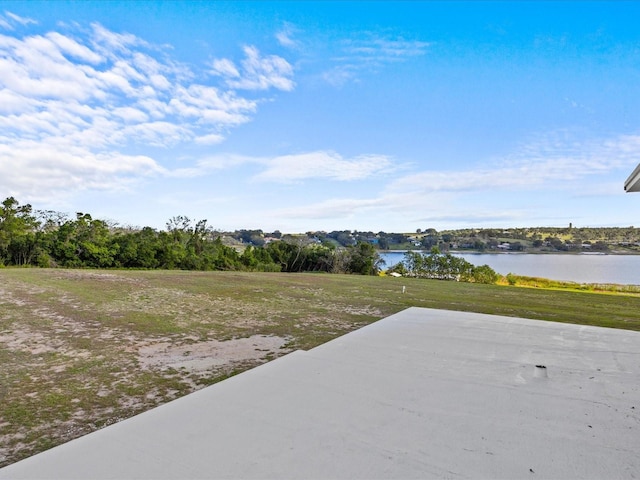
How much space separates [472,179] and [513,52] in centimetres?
765

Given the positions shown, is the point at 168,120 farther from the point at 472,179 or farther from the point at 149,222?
the point at 472,179

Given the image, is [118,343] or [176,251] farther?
[176,251]

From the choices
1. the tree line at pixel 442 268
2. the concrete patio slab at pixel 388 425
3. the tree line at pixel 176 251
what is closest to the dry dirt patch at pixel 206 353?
the concrete patio slab at pixel 388 425

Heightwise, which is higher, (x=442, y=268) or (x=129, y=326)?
(x=442, y=268)

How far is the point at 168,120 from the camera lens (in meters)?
9.05

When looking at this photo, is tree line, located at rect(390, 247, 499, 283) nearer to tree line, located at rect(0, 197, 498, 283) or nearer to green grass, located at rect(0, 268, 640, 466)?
tree line, located at rect(0, 197, 498, 283)

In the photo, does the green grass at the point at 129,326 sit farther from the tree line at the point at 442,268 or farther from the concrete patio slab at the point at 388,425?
the tree line at the point at 442,268

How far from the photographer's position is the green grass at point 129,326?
6.32ft

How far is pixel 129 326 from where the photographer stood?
396cm

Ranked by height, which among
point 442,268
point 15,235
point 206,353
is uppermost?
point 15,235

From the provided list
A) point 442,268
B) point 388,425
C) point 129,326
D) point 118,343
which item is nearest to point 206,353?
point 118,343

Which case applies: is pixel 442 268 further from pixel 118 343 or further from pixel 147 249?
pixel 118 343

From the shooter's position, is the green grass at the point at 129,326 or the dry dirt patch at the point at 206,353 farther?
the dry dirt patch at the point at 206,353

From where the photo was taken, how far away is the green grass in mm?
1926
